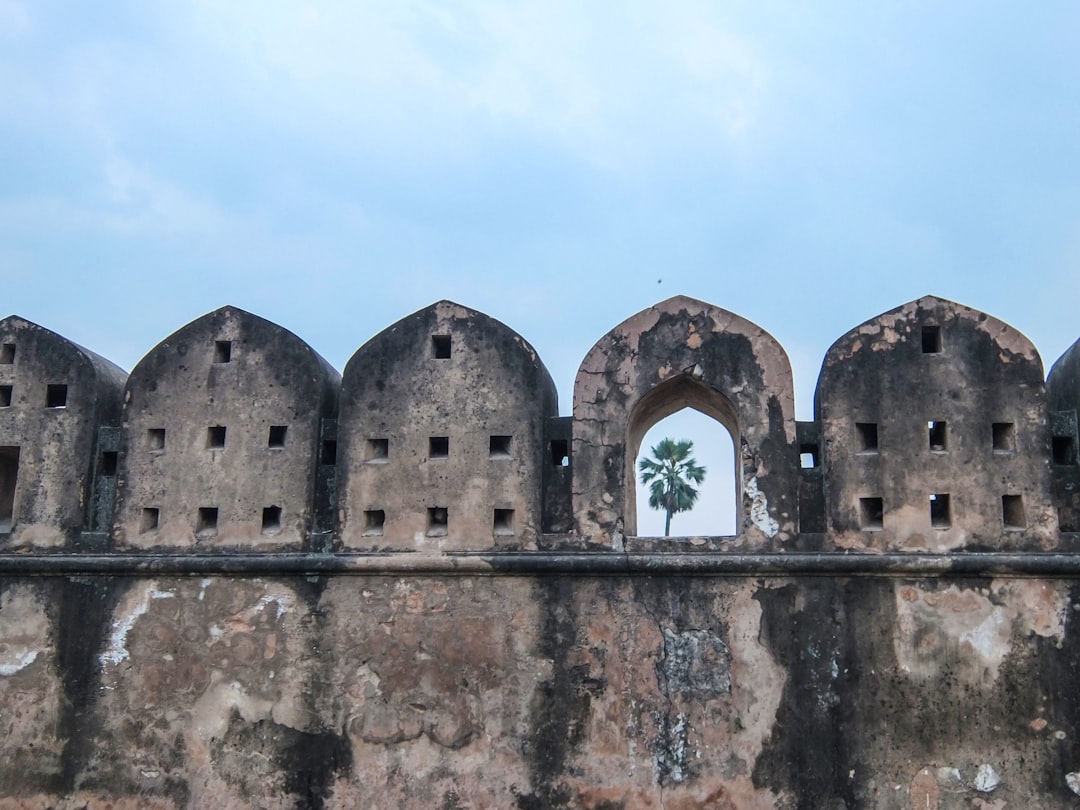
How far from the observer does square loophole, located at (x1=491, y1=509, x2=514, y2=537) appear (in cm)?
652

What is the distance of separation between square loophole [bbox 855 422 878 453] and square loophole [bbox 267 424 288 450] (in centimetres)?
364

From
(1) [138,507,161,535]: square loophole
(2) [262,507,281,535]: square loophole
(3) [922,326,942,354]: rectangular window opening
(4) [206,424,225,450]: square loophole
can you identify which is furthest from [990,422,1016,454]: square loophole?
(1) [138,507,161,535]: square loophole

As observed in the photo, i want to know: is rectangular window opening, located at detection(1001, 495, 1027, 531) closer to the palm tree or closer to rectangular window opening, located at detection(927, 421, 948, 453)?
rectangular window opening, located at detection(927, 421, 948, 453)

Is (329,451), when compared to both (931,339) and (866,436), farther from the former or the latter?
(931,339)

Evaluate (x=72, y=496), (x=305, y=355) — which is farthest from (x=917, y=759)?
(x=72, y=496)

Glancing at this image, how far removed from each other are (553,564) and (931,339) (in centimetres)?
277

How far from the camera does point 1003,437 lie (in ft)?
21.0

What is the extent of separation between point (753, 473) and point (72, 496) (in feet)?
14.4

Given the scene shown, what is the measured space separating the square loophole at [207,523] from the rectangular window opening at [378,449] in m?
1.07

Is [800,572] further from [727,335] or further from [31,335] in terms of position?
[31,335]

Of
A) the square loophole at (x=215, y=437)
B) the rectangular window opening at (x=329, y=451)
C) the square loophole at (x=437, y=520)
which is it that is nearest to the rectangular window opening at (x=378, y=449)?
the rectangular window opening at (x=329, y=451)

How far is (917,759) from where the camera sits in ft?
19.1

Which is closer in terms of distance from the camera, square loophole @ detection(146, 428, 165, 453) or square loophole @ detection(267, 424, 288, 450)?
square loophole @ detection(267, 424, 288, 450)

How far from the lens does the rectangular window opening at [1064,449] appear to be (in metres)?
6.36
